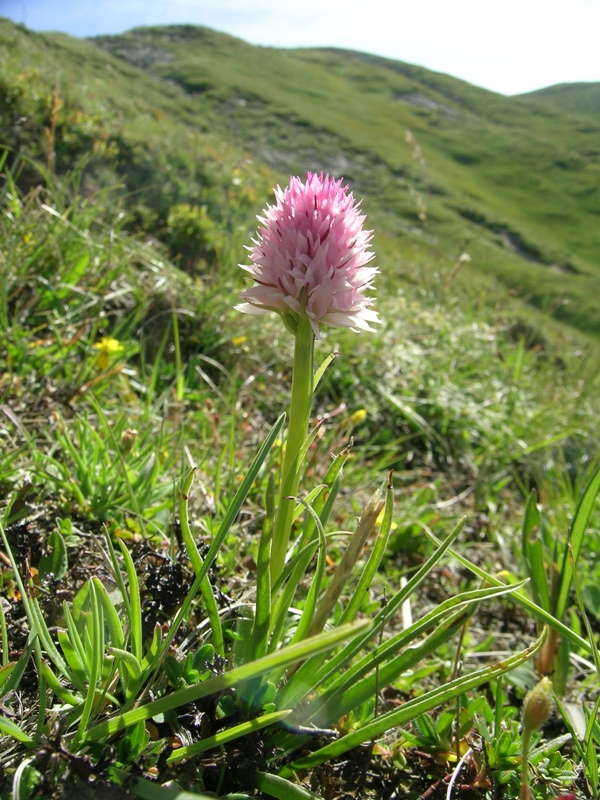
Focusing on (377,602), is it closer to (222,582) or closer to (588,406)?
(222,582)

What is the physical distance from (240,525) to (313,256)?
1.36m

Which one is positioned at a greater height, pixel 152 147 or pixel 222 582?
pixel 152 147

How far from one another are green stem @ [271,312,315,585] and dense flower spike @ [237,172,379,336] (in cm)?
6

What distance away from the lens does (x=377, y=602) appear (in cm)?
231

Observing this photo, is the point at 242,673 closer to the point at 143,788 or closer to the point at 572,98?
the point at 143,788

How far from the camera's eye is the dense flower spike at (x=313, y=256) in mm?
1408

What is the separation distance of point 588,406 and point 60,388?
502cm

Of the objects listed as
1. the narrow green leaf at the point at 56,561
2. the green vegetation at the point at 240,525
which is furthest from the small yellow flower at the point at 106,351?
the narrow green leaf at the point at 56,561

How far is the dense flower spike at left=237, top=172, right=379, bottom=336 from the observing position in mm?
1408

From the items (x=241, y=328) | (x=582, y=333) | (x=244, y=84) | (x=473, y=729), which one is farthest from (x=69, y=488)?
(x=244, y=84)

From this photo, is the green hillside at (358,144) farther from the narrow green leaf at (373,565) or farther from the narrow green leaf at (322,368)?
the narrow green leaf at (373,565)

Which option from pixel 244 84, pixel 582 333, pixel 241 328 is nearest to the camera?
pixel 241 328

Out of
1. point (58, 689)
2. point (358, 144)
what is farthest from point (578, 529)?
point (358, 144)

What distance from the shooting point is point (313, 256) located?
1.42 metres
